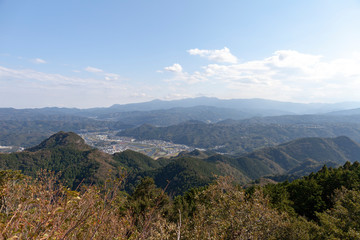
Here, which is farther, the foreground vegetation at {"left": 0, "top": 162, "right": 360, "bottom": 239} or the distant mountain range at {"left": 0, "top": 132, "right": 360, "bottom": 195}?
the distant mountain range at {"left": 0, "top": 132, "right": 360, "bottom": 195}

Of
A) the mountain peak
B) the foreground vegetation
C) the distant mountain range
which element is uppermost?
the foreground vegetation

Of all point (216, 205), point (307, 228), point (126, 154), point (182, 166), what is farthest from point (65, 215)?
point (126, 154)

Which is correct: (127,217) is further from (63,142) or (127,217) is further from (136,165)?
(63,142)

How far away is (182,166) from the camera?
113000 mm

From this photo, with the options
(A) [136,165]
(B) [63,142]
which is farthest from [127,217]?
(B) [63,142]

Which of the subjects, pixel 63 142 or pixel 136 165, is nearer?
pixel 136 165

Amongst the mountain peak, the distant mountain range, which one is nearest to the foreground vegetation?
the distant mountain range

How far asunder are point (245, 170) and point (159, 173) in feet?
261

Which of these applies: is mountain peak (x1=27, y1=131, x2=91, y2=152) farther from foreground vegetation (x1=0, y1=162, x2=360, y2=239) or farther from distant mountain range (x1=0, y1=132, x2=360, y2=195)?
foreground vegetation (x1=0, y1=162, x2=360, y2=239)

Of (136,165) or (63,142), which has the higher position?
(63,142)

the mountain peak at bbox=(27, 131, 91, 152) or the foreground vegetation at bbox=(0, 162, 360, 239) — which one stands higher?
the foreground vegetation at bbox=(0, 162, 360, 239)

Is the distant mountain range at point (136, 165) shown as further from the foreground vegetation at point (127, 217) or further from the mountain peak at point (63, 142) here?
the foreground vegetation at point (127, 217)

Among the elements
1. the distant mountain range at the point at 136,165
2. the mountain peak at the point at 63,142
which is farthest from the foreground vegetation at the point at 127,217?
the mountain peak at the point at 63,142

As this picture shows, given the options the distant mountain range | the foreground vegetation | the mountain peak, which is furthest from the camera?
the mountain peak
